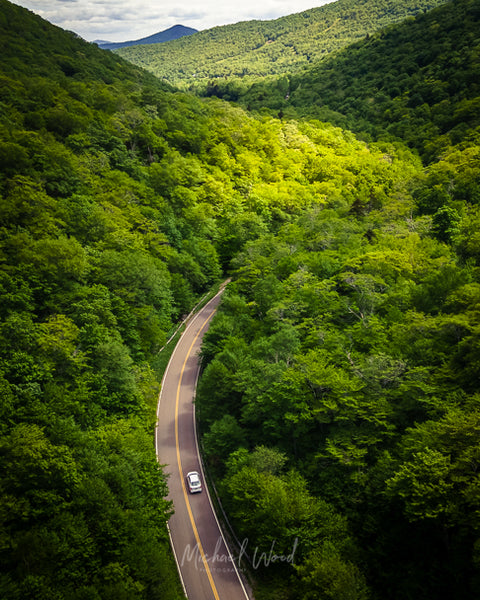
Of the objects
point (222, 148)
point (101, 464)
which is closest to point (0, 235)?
point (101, 464)

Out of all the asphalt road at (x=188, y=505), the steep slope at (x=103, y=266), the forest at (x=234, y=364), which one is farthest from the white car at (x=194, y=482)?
the steep slope at (x=103, y=266)

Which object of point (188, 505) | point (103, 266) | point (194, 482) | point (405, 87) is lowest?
point (188, 505)

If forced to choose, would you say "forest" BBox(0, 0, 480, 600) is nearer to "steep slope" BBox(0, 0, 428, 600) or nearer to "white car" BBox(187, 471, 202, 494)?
"steep slope" BBox(0, 0, 428, 600)

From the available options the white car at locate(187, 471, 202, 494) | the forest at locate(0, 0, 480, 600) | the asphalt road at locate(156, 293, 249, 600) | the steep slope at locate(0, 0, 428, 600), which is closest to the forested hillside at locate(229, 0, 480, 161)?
the steep slope at locate(0, 0, 428, 600)

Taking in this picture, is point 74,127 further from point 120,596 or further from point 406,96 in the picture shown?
point 406,96

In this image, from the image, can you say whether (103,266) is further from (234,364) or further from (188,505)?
(188,505)

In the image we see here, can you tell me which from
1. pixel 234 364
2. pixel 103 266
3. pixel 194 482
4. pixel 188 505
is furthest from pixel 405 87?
pixel 188 505
